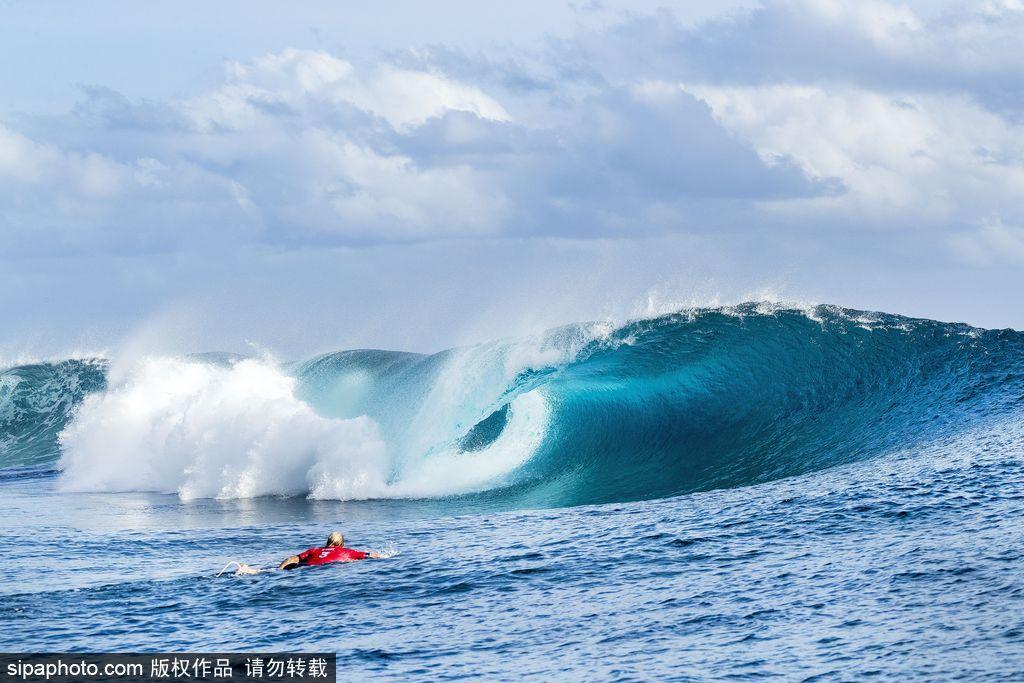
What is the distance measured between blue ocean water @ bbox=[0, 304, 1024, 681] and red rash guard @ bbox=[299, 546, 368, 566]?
0.31m

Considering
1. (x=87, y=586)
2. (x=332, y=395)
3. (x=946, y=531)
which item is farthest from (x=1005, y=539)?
(x=332, y=395)

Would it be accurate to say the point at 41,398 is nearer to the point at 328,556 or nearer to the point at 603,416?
the point at 603,416

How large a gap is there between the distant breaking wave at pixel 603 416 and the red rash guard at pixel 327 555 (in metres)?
4.77

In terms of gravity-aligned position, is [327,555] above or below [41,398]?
below

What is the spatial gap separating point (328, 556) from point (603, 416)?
978cm

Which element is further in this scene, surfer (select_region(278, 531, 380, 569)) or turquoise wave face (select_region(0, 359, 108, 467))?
turquoise wave face (select_region(0, 359, 108, 467))

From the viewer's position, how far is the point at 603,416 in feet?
65.1

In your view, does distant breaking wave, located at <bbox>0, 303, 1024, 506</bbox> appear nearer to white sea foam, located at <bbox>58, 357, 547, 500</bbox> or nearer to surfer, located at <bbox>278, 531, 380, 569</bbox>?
white sea foam, located at <bbox>58, 357, 547, 500</bbox>

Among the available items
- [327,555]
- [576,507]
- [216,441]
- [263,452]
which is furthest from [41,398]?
[327,555]

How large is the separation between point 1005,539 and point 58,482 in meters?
18.4

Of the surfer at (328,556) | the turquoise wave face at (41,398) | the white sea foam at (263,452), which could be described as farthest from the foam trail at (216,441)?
the surfer at (328,556)

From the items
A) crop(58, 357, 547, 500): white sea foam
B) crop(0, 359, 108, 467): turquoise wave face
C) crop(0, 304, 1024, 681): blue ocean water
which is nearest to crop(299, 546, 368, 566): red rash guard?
crop(0, 304, 1024, 681): blue ocean water

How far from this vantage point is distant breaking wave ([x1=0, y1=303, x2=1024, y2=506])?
16.2 m

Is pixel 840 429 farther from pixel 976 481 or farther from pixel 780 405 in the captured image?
pixel 976 481
